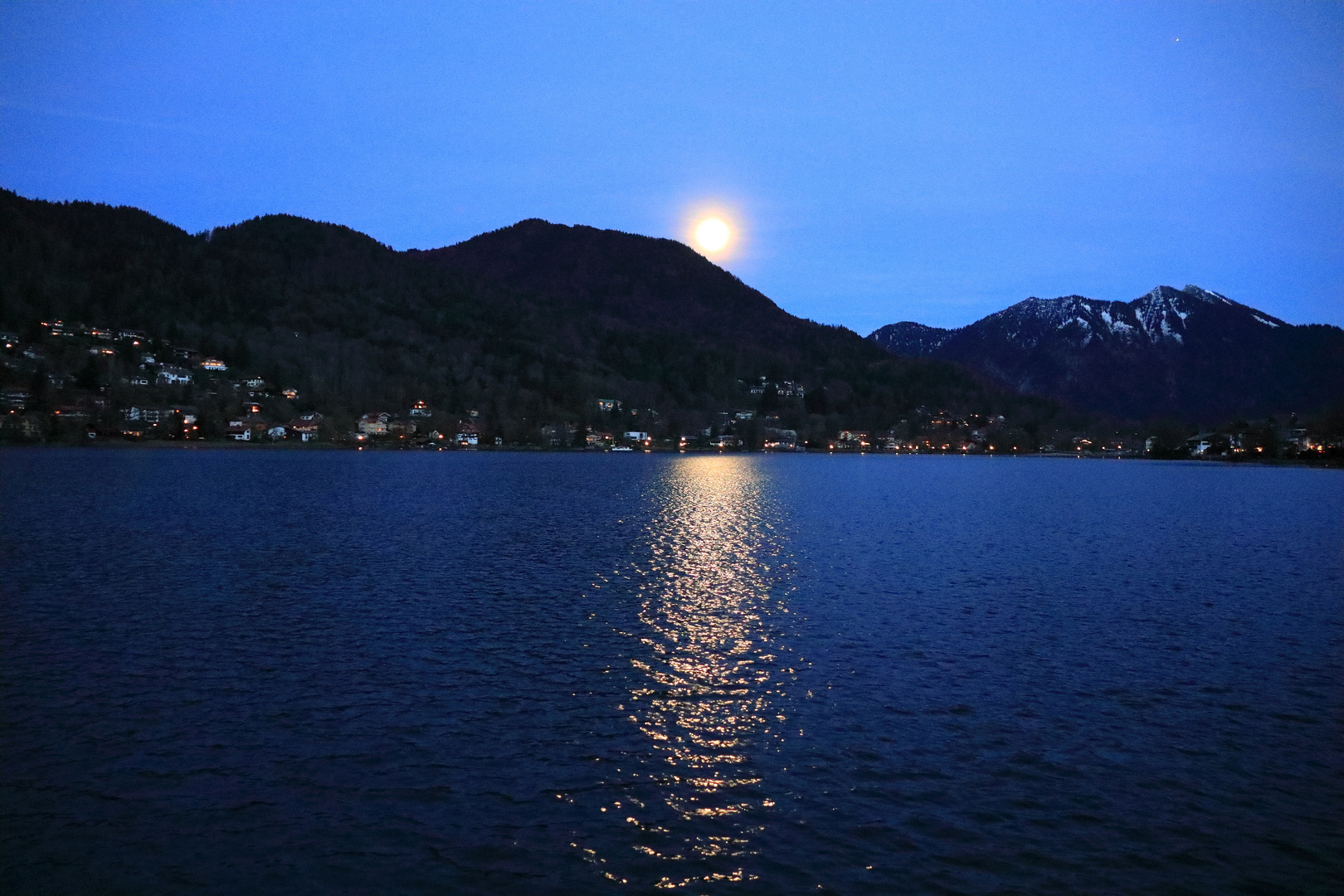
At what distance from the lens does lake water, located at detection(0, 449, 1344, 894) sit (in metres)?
11.0

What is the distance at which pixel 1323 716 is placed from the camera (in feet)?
55.9

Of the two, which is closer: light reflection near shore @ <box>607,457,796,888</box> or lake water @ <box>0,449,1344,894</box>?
lake water @ <box>0,449,1344,894</box>

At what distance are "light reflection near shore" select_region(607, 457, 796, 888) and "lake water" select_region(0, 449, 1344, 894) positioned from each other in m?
0.09

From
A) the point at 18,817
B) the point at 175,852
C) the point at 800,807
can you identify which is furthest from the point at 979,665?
the point at 18,817

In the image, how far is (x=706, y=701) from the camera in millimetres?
17734

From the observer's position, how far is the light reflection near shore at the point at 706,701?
38.4 feet

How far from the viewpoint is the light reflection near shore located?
11.7m

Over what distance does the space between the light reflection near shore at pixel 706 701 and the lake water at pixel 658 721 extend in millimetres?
87

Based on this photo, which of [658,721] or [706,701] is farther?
[706,701]

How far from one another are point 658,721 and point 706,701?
1678 millimetres

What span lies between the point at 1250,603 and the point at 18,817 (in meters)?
35.1

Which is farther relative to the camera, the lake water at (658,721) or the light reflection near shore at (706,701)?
the light reflection near shore at (706,701)

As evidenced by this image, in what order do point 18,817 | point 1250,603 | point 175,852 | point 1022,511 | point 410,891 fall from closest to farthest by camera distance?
1. point 410,891
2. point 175,852
3. point 18,817
4. point 1250,603
5. point 1022,511

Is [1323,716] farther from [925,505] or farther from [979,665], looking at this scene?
[925,505]
